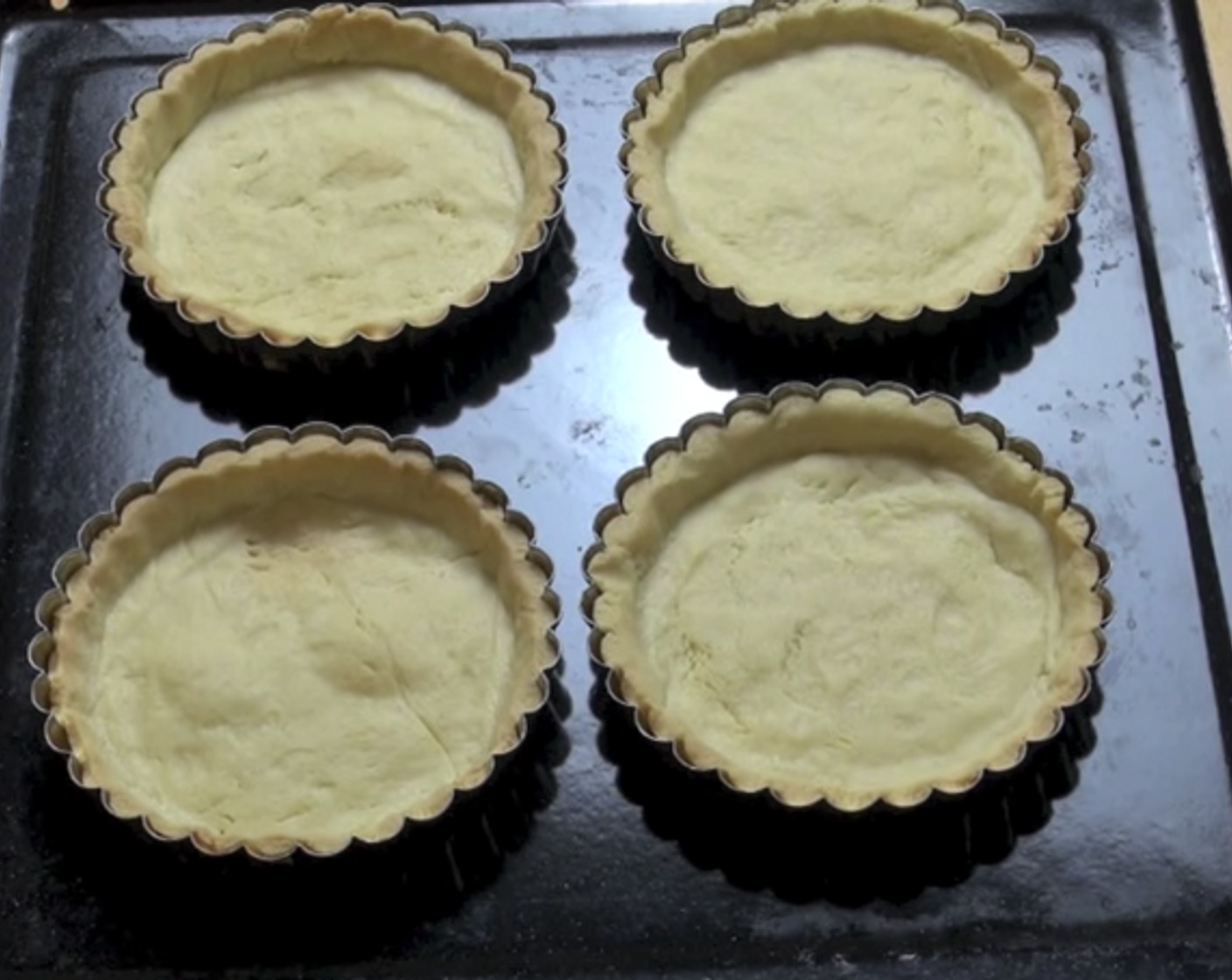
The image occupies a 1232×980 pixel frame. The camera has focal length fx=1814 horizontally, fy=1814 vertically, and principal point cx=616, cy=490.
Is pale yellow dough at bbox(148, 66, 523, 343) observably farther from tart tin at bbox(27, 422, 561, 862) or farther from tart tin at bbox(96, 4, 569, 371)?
tart tin at bbox(27, 422, 561, 862)

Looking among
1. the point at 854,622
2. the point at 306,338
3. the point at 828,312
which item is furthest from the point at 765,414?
the point at 306,338

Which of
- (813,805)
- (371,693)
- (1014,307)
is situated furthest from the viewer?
(1014,307)

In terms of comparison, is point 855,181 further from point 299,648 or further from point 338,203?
point 299,648

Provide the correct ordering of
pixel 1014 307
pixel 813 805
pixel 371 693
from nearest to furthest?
pixel 813 805, pixel 371 693, pixel 1014 307

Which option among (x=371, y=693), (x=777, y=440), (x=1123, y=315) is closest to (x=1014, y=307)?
(x=1123, y=315)

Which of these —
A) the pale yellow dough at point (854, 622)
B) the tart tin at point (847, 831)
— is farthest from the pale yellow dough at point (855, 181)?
the tart tin at point (847, 831)

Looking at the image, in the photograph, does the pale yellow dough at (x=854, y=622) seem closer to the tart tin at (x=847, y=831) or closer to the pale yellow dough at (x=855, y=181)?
the tart tin at (x=847, y=831)

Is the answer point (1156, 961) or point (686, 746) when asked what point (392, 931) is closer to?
point (686, 746)

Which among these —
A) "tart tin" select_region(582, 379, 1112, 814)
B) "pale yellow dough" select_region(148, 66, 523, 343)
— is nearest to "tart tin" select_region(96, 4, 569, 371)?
"pale yellow dough" select_region(148, 66, 523, 343)
